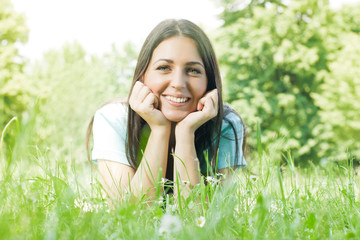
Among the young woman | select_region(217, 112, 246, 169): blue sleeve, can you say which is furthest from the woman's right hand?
select_region(217, 112, 246, 169): blue sleeve

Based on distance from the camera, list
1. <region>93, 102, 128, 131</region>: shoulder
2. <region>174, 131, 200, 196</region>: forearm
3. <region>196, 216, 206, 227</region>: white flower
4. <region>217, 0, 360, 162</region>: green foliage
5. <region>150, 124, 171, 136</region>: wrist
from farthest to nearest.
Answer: <region>217, 0, 360, 162</region>: green foliage < <region>93, 102, 128, 131</region>: shoulder < <region>150, 124, 171, 136</region>: wrist < <region>174, 131, 200, 196</region>: forearm < <region>196, 216, 206, 227</region>: white flower

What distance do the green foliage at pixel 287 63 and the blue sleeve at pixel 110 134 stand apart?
15025 mm

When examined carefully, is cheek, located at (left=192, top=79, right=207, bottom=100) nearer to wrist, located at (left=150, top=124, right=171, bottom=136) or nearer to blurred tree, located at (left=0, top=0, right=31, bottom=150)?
wrist, located at (left=150, top=124, right=171, bottom=136)

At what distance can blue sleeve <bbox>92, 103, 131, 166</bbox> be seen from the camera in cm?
315

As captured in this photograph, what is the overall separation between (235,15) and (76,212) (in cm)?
2079

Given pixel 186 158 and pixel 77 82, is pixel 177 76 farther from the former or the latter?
pixel 77 82

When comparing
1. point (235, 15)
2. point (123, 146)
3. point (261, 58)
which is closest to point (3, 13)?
point (235, 15)

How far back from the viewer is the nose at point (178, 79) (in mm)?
2900

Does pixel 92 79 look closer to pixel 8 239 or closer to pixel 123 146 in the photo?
pixel 123 146

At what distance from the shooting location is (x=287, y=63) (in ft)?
64.0

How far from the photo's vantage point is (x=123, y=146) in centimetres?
325

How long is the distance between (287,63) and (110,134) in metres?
17.7

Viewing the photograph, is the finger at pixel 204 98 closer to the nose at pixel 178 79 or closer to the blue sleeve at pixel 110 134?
the nose at pixel 178 79

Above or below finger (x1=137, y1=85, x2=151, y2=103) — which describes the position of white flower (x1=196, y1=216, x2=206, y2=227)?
below
